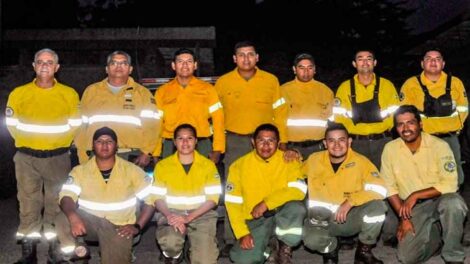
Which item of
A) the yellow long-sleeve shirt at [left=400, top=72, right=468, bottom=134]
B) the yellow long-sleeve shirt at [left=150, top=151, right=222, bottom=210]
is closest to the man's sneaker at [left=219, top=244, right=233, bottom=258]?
the yellow long-sleeve shirt at [left=150, top=151, right=222, bottom=210]

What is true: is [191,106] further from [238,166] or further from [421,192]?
[421,192]

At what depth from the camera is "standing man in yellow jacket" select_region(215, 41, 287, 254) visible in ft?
20.6

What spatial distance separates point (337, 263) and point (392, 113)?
171 centimetres

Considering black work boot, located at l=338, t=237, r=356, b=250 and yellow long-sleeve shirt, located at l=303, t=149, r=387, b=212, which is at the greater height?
yellow long-sleeve shirt, located at l=303, t=149, r=387, b=212

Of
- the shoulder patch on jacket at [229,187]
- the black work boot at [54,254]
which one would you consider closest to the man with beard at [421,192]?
the shoulder patch on jacket at [229,187]

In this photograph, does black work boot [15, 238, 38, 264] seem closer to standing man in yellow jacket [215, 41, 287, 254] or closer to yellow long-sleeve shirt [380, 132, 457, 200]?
standing man in yellow jacket [215, 41, 287, 254]

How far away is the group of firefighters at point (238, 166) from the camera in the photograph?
5.45m

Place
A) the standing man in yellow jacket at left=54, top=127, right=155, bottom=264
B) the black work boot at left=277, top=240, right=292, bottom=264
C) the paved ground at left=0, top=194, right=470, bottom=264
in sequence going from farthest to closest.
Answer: the paved ground at left=0, top=194, right=470, bottom=264
the black work boot at left=277, top=240, right=292, bottom=264
the standing man in yellow jacket at left=54, top=127, right=155, bottom=264

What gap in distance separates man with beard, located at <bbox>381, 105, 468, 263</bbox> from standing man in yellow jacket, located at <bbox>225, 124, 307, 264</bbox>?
0.89 metres

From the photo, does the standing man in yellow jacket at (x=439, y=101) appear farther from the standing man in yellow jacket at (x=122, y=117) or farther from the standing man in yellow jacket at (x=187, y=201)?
the standing man in yellow jacket at (x=122, y=117)

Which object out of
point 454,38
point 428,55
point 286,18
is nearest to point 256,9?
point 286,18

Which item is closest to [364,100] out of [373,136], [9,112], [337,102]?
[337,102]

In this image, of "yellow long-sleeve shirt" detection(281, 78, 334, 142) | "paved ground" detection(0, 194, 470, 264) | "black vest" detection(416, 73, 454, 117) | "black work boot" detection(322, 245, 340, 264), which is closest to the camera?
"black work boot" detection(322, 245, 340, 264)

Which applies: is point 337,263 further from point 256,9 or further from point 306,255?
point 256,9
